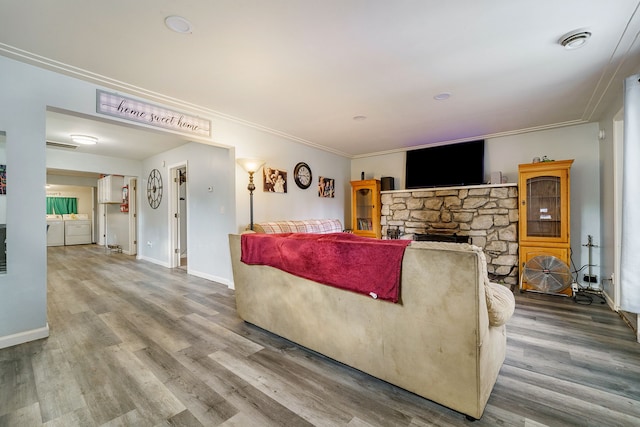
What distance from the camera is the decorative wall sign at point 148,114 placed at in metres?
2.70

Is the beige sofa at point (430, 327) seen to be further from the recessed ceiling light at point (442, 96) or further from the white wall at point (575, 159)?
the white wall at point (575, 159)

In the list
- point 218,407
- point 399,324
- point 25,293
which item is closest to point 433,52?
point 399,324

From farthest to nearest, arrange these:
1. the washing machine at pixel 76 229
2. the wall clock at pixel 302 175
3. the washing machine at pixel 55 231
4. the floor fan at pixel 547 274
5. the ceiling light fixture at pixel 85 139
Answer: the washing machine at pixel 76 229 → the washing machine at pixel 55 231 → the wall clock at pixel 302 175 → the ceiling light fixture at pixel 85 139 → the floor fan at pixel 547 274

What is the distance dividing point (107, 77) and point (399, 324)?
3303mm

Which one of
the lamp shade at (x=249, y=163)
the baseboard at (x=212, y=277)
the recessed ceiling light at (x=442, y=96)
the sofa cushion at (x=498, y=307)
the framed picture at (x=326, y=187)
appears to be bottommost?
the baseboard at (x=212, y=277)

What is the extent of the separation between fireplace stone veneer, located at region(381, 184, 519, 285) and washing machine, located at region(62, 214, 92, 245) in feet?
32.9

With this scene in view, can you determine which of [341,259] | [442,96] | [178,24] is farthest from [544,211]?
[178,24]

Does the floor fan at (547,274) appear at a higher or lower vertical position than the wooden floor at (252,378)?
higher

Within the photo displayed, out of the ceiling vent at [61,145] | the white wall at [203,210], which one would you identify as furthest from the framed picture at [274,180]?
the ceiling vent at [61,145]

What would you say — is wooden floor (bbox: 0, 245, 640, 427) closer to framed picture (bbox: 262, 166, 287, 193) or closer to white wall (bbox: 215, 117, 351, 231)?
white wall (bbox: 215, 117, 351, 231)

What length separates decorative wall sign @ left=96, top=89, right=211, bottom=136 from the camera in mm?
2695

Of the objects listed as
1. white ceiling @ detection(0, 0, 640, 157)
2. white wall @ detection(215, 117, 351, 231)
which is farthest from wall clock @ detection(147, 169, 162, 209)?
white wall @ detection(215, 117, 351, 231)

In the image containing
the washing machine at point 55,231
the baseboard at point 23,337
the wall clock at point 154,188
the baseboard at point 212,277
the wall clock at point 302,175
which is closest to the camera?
the baseboard at point 23,337

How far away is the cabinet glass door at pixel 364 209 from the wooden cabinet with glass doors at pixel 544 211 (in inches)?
99.7
